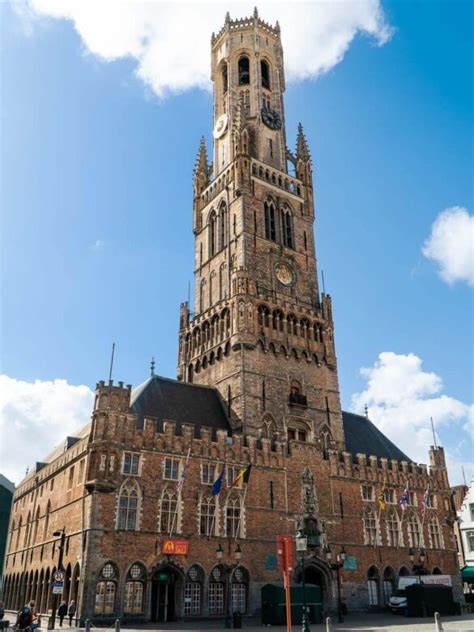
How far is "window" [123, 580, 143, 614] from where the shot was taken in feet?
112

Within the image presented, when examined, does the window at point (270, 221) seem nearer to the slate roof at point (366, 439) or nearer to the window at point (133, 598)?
the slate roof at point (366, 439)

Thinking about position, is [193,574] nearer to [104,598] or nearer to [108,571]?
[108,571]

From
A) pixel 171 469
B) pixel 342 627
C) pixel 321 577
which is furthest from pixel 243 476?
pixel 321 577

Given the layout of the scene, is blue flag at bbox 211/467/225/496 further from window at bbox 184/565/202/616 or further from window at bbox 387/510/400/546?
window at bbox 387/510/400/546

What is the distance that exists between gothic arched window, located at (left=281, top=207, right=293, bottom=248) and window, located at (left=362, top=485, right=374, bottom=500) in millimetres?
24126

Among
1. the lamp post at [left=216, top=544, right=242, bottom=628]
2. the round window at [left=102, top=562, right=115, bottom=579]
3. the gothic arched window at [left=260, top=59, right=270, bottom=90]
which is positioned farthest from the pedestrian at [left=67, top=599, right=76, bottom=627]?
the gothic arched window at [left=260, top=59, right=270, bottom=90]

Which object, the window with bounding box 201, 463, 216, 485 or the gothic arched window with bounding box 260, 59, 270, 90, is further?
the gothic arched window with bounding box 260, 59, 270, 90

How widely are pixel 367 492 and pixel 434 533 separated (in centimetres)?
932

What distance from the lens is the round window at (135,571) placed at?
34.8 metres

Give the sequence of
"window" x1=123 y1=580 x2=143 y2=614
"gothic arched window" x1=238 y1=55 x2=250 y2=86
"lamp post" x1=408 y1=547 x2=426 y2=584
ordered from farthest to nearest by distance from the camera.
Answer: "gothic arched window" x1=238 y1=55 x2=250 y2=86 < "lamp post" x1=408 y1=547 x2=426 y2=584 < "window" x1=123 y1=580 x2=143 y2=614

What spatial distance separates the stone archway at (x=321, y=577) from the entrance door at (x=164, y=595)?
10167 mm

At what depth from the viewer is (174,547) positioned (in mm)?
36375

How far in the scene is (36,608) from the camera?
4400 cm

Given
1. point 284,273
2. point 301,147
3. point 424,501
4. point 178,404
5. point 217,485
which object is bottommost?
point 217,485
